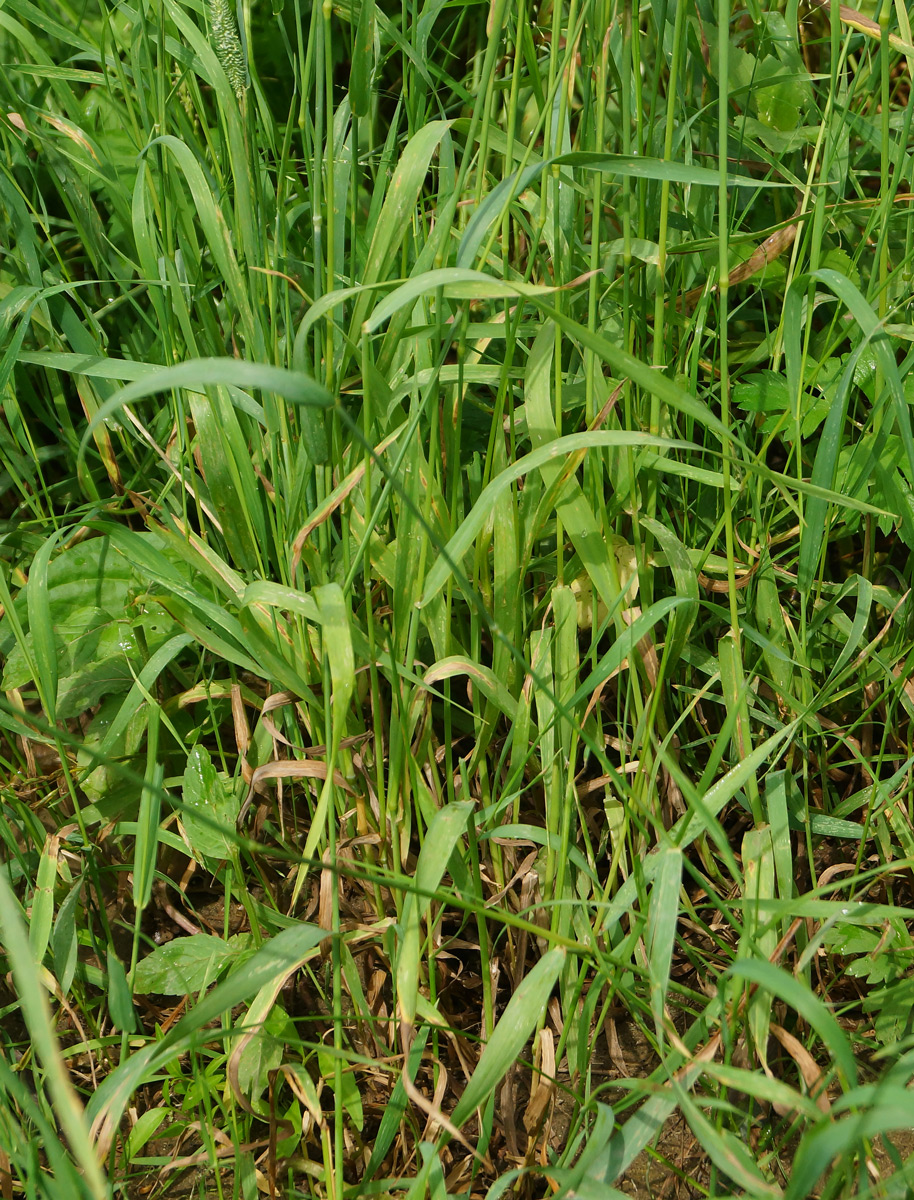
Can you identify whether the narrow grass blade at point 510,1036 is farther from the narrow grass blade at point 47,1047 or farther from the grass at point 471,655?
the narrow grass blade at point 47,1047

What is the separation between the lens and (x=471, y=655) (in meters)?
0.92

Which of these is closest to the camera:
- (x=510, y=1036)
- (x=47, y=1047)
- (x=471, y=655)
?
(x=47, y=1047)

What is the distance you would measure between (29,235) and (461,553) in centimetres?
63

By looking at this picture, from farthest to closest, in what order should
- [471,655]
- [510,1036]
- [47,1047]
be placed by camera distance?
[471,655]
[510,1036]
[47,1047]

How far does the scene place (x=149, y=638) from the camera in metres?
1.00

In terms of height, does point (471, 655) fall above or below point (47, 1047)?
below

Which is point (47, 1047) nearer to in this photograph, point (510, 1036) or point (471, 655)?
point (510, 1036)

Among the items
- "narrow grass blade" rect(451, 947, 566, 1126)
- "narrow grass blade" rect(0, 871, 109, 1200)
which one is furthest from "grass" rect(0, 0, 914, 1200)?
"narrow grass blade" rect(0, 871, 109, 1200)

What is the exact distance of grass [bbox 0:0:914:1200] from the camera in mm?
751

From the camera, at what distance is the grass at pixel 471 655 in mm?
751

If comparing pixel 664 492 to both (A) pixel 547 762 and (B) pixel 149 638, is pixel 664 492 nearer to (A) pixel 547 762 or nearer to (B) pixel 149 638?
(A) pixel 547 762

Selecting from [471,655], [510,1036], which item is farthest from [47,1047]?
[471,655]

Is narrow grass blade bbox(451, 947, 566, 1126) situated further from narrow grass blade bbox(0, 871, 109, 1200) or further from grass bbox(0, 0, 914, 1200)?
narrow grass blade bbox(0, 871, 109, 1200)

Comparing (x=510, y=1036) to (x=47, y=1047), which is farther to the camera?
(x=510, y=1036)
